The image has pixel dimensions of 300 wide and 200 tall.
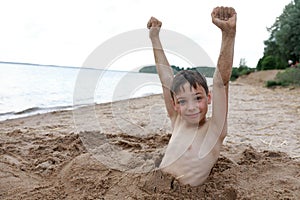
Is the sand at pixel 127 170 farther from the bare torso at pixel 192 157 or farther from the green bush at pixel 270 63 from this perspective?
the green bush at pixel 270 63

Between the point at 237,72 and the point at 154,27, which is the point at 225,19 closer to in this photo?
the point at 154,27

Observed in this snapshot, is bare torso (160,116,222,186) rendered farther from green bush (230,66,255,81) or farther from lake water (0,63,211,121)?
green bush (230,66,255,81)

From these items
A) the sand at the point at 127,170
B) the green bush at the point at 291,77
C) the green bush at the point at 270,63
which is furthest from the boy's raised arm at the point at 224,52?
the green bush at the point at 270,63

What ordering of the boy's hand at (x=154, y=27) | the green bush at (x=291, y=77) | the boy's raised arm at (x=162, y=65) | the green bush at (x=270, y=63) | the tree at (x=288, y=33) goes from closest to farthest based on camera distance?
1. the boy's raised arm at (x=162, y=65)
2. the boy's hand at (x=154, y=27)
3. the green bush at (x=291, y=77)
4. the tree at (x=288, y=33)
5. the green bush at (x=270, y=63)

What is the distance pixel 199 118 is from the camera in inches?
76.0

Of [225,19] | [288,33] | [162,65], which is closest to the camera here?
[225,19]

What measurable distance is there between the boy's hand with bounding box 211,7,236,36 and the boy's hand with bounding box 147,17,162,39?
65cm

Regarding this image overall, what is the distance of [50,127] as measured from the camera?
491 centimetres

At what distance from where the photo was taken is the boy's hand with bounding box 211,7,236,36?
5.58 feet

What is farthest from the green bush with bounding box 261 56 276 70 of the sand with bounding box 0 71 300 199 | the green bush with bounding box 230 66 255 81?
the sand with bounding box 0 71 300 199

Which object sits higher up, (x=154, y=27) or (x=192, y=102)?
(x=154, y=27)

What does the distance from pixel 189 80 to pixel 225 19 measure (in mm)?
399

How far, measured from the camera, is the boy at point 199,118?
1.74 metres

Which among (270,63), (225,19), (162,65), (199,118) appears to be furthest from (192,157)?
(270,63)
